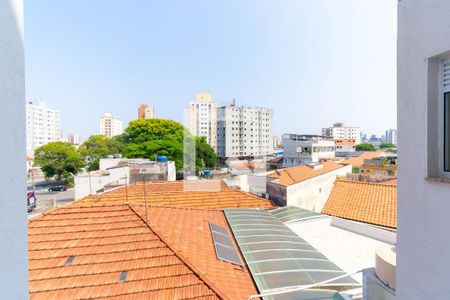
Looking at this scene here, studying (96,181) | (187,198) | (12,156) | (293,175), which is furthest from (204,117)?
(12,156)

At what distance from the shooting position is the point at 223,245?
24.5 feet

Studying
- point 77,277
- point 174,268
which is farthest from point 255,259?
point 77,277

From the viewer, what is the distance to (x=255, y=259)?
6.55m

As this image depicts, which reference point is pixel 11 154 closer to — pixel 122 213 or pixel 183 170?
pixel 122 213

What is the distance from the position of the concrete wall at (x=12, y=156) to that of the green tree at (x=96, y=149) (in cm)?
4809

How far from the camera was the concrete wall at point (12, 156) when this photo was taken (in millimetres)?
1812

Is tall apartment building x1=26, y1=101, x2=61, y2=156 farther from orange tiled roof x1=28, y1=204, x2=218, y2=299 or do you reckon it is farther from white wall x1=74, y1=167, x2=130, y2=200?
orange tiled roof x1=28, y1=204, x2=218, y2=299

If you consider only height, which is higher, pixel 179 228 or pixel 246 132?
pixel 246 132

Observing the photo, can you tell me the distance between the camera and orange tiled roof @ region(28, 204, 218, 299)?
183 inches

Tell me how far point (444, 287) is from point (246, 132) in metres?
64.6

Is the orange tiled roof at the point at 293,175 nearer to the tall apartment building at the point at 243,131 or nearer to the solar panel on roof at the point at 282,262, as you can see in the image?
the solar panel on roof at the point at 282,262

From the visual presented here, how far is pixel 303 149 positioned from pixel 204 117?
3354 centimetres

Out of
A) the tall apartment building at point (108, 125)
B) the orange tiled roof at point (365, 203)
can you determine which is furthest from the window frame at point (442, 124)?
the tall apartment building at point (108, 125)

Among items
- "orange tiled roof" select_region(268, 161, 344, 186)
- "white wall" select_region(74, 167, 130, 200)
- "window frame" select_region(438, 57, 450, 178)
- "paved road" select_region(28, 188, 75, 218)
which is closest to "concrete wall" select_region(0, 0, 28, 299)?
"window frame" select_region(438, 57, 450, 178)
